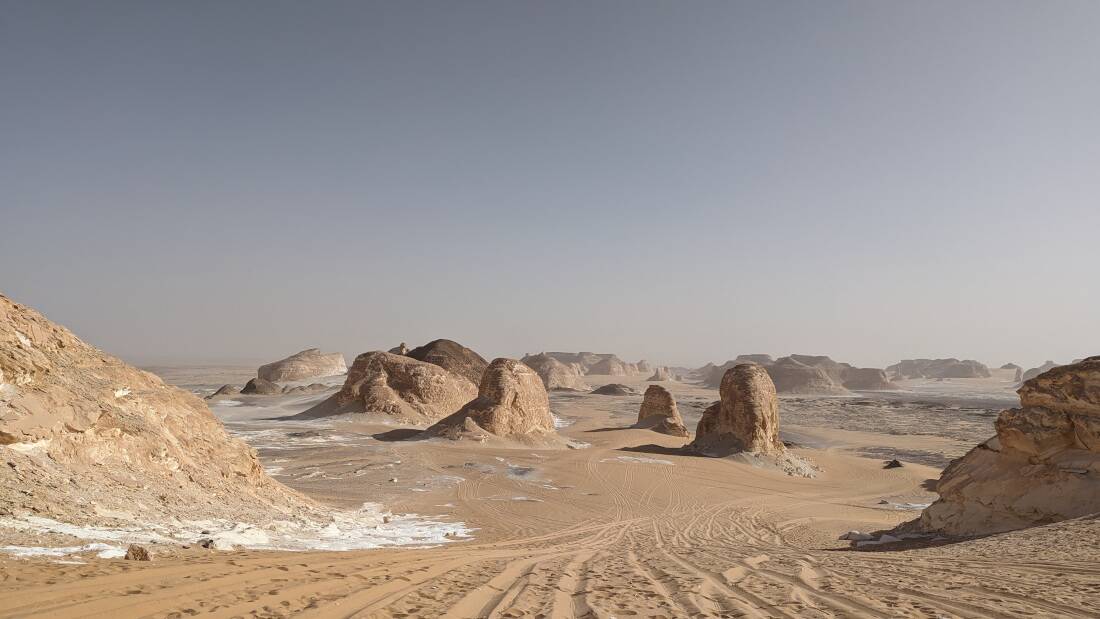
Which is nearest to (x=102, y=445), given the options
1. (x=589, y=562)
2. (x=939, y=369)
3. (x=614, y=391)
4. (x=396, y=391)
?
(x=589, y=562)

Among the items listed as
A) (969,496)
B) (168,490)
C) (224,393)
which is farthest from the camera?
(224,393)

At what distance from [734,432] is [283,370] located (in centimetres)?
5845

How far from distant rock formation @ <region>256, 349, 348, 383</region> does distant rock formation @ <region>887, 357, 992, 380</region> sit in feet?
447

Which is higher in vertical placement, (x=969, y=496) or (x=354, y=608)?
(x=354, y=608)

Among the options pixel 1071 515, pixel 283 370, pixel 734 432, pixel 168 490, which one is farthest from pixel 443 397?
pixel 283 370

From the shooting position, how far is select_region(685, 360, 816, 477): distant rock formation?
76.8 ft

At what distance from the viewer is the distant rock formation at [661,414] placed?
33156 millimetres

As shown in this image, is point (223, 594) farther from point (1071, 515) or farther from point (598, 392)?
point (598, 392)

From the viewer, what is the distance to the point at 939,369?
141 meters

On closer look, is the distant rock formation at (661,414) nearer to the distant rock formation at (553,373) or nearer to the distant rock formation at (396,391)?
the distant rock formation at (396,391)

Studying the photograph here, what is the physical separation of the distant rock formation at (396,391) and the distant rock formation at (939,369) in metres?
141

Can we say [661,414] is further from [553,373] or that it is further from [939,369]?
[939,369]

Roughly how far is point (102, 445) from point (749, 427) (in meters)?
22.2

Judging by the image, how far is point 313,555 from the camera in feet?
20.7
